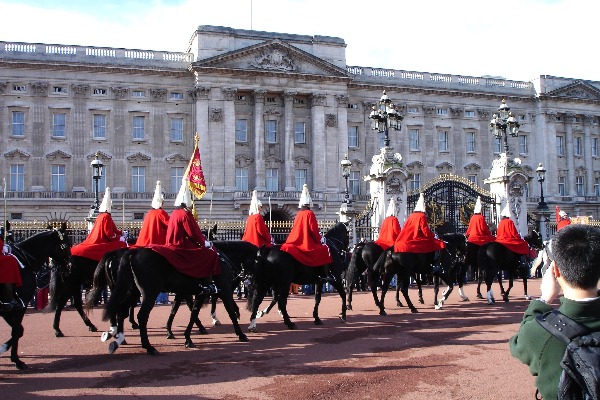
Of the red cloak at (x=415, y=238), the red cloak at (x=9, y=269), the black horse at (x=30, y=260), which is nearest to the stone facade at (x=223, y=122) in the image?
the red cloak at (x=415, y=238)


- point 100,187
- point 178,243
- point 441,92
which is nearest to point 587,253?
point 178,243

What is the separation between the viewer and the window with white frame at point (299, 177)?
4591 centimetres

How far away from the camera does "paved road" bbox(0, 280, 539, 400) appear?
7.35m

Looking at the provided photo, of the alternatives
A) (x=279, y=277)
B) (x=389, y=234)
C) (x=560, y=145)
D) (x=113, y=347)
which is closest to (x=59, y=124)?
(x=389, y=234)

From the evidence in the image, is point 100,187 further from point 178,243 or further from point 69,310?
point 178,243

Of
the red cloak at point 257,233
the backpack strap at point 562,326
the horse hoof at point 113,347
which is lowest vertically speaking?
the horse hoof at point 113,347

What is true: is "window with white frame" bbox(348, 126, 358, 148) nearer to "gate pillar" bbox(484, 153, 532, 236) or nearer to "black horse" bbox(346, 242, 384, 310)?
"gate pillar" bbox(484, 153, 532, 236)

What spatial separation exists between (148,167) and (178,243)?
3435 cm

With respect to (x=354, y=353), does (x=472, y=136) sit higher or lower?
higher

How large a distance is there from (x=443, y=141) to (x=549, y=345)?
49.0 m

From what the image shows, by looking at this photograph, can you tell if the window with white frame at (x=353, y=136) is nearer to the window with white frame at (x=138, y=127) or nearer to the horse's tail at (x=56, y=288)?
the window with white frame at (x=138, y=127)

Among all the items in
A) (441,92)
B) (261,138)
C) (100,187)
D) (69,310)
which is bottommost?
(69,310)

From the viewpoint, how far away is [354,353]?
31.0 feet

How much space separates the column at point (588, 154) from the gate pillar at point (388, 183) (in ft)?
124
